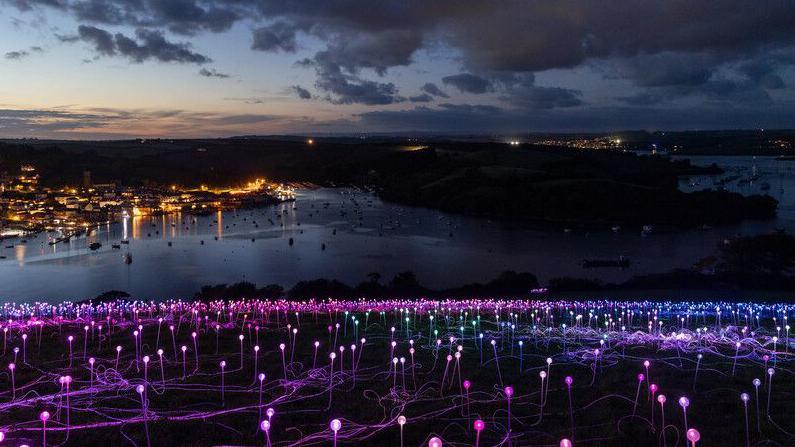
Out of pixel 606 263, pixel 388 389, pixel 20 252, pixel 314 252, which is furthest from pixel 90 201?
pixel 388 389

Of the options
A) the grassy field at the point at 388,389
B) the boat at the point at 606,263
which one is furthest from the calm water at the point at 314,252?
the grassy field at the point at 388,389

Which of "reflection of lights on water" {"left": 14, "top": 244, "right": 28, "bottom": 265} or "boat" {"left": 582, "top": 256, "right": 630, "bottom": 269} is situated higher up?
"reflection of lights on water" {"left": 14, "top": 244, "right": 28, "bottom": 265}

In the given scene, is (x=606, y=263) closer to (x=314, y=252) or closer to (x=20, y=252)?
(x=314, y=252)

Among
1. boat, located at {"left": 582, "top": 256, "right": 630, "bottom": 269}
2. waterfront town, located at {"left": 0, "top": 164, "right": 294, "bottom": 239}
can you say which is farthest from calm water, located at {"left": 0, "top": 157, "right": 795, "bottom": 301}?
waterfront town, located at {"left": 0, "top": 164, "right": 294, "bottom": 239}

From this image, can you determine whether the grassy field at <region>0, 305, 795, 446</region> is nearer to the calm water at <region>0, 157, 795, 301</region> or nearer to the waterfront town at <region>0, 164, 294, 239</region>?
the calm water at <region>0, 157, 795, 301</region>

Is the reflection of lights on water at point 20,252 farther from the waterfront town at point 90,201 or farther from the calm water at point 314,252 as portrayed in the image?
the waterfront town at point 90,201
